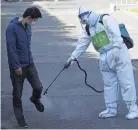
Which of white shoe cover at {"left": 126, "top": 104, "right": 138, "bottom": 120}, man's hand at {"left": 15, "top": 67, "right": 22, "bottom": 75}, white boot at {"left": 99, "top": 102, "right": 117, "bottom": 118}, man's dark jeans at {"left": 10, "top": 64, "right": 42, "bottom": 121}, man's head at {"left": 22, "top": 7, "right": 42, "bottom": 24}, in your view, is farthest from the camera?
white boot at {"left": 99, "top": 102, "right": 117, "bottom": 118}

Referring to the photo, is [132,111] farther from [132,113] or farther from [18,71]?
[18,71]

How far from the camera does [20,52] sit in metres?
7.01

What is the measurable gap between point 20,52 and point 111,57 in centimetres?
140

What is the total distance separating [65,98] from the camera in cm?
927

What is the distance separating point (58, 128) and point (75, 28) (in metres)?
17.9

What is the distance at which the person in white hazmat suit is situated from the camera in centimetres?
741

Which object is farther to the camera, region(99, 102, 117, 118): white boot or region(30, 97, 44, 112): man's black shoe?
region(99, 102, 117, 118): white boot

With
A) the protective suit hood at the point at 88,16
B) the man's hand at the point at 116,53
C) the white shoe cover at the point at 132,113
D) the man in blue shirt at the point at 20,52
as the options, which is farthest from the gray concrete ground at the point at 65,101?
the protective suit hood at the point at 88,16

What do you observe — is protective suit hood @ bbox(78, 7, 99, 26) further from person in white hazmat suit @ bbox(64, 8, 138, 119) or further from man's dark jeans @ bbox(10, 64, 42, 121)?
man's dark jeans @ bbox(10, 64, 42, 121)

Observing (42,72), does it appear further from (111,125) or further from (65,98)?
(111,125)

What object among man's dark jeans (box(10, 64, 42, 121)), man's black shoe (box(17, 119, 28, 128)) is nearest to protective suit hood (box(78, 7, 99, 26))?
man's dark jeans (box(10, 64, 42, 121))

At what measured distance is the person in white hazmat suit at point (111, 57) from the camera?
7410 mm

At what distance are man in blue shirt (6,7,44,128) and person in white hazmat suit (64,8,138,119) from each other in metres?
0.76

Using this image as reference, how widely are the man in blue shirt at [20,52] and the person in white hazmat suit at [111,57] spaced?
2.48 ft
